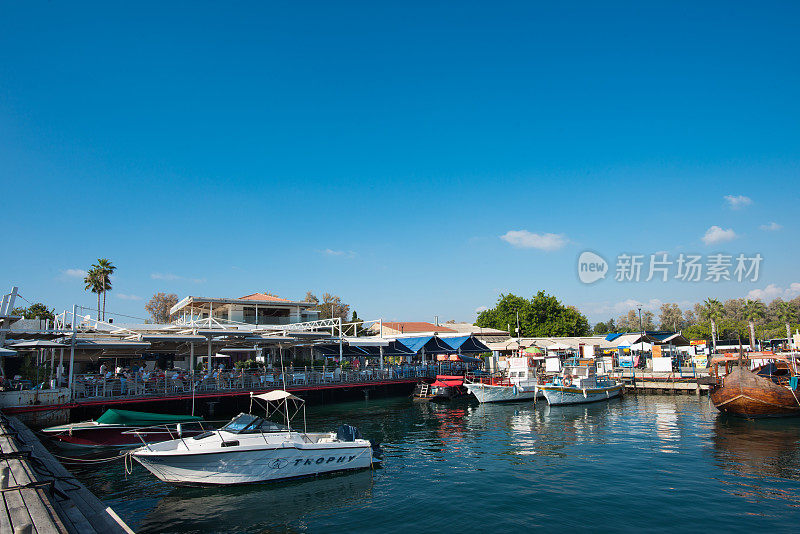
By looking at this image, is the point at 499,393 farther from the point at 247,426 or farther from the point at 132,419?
the point at 132,419

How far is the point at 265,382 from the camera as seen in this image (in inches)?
1249

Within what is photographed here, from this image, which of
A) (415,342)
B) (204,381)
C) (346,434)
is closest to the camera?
(346,434)

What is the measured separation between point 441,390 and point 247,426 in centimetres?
2385

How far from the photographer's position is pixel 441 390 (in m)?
38.1

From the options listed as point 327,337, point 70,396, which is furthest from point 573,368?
point 70,396

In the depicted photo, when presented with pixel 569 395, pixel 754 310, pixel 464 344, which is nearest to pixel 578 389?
pixel 569 395

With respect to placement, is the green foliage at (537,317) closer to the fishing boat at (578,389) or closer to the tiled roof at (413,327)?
the tiled roof at (413,327)

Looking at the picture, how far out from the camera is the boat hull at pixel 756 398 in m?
26.0

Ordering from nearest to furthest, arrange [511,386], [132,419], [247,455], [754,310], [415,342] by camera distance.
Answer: [247,455] → [132,419] → [511,386] → [415,342] → [754,310]

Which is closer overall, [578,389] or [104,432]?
[104,432]

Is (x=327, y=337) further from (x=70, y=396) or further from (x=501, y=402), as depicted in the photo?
(x=70, y=396)

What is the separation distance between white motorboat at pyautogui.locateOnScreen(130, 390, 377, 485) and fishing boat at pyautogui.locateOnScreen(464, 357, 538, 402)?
19423 millimetres

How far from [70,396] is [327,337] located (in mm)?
17248

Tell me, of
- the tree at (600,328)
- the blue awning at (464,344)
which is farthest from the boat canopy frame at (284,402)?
the tree at (600,328)
